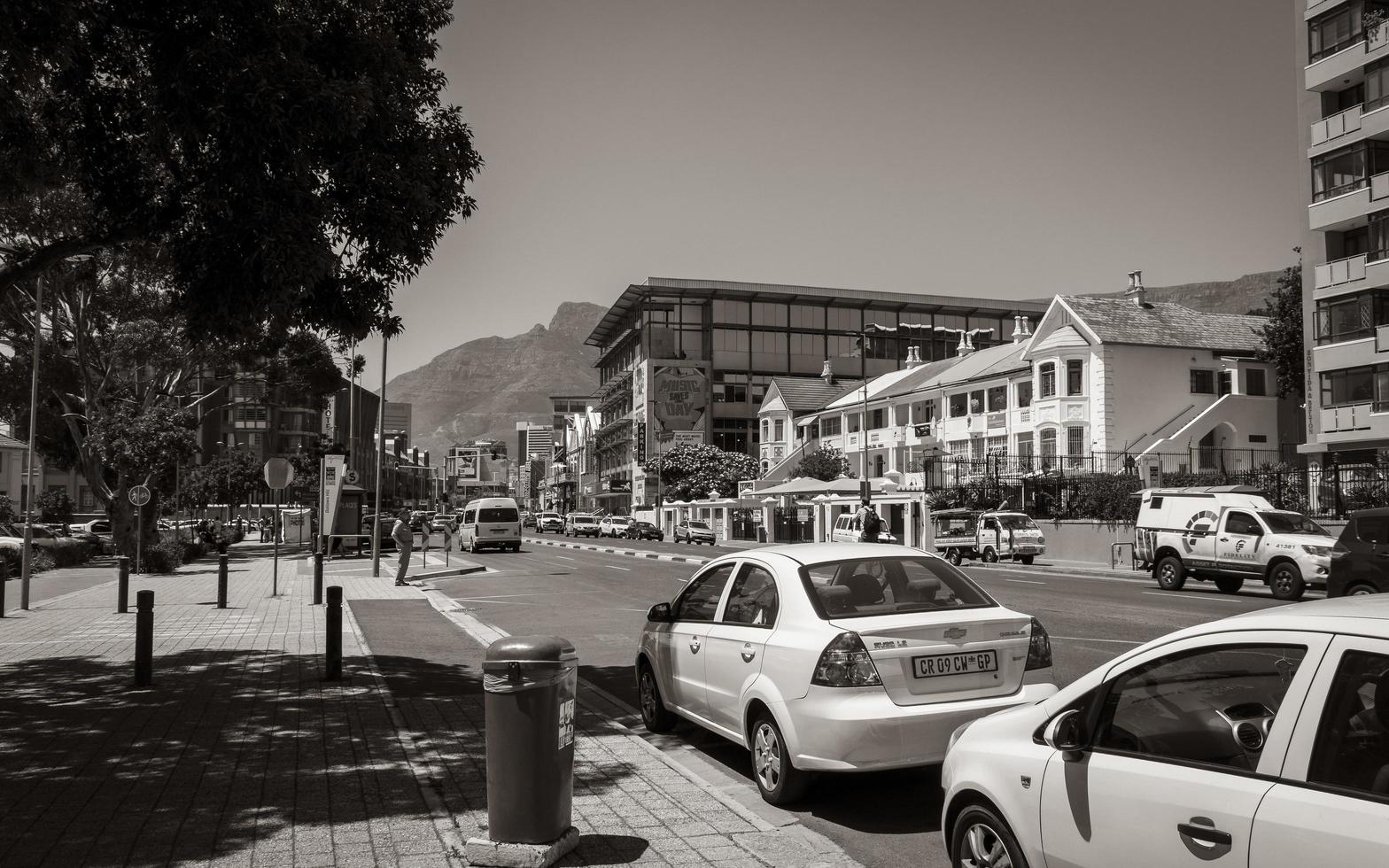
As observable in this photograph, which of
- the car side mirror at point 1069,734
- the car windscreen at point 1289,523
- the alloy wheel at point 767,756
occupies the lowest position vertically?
the alloy wheel at point 767,756

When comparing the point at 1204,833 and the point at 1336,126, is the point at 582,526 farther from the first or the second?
the point at 1204,833

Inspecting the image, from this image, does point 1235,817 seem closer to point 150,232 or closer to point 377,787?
point 377,787

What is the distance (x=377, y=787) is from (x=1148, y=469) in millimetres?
39510

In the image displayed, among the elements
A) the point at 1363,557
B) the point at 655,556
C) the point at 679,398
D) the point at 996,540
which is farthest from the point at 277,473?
the point at 679,398

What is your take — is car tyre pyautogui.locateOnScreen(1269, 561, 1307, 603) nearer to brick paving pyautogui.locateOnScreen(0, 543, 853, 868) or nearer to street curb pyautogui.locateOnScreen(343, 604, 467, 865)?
brick paving pyautogui.locateOnScreen(0, 543, 853, 868)

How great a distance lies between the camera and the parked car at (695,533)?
6115cm

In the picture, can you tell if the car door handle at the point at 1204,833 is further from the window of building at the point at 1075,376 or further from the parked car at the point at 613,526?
the parked car at the point at 613,526

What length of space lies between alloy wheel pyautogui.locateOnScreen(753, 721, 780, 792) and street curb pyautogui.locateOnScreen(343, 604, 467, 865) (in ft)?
5.88

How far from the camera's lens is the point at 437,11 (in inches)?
448

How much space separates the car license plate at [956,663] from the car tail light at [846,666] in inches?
10.4

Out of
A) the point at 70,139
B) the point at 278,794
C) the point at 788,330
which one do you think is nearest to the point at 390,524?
the point at 70,139

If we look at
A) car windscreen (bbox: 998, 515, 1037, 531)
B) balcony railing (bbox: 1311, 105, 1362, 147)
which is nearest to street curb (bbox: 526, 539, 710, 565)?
car windscreen (bbox: 998, 515, 1037, 531)

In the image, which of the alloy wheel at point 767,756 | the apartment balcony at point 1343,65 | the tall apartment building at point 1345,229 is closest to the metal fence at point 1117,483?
the tall apartment building at point 1345,229

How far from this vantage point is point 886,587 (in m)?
6.63
